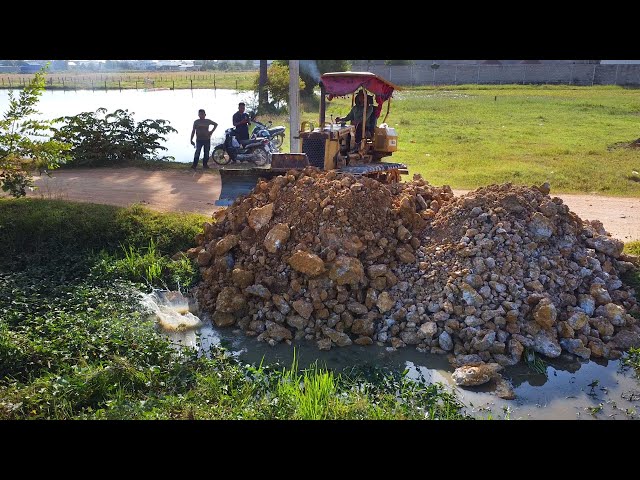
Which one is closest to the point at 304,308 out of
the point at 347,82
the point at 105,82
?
the point at 347,82

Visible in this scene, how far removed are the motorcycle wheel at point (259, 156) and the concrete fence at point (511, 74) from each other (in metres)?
21.5

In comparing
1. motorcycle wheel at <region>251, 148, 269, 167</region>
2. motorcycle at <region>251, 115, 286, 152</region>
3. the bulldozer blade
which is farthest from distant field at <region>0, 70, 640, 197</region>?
the bulldozer blade

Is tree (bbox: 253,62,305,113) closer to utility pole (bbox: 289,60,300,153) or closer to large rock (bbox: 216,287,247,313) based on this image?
utility pole (bbox: 289,60,300,153)

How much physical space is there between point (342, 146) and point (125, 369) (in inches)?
232

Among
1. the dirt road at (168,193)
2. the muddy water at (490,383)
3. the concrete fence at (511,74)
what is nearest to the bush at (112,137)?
the dirt road at (168,193)

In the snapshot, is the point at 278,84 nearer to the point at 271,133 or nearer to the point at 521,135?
the point at 271,133

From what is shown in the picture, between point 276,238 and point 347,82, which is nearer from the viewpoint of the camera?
point 276,238

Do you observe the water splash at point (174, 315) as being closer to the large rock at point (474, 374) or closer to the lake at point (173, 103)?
the large rock at point (474, 374)

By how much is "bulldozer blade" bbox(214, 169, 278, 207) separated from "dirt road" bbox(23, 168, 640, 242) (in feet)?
2.83

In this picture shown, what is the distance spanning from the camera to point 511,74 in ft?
112

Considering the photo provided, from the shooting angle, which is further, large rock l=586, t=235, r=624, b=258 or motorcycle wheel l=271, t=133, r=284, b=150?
motorcycle wheel l=271, t=133, r=284, b=150

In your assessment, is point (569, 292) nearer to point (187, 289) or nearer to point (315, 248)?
point (315, 248)

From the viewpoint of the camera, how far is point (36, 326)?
6867 millimetres

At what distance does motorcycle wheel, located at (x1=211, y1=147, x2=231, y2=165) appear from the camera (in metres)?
13.9
